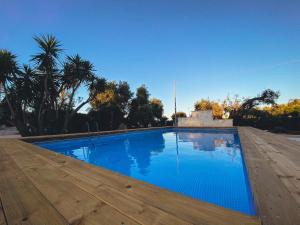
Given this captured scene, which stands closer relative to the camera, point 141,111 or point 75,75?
point 75,75

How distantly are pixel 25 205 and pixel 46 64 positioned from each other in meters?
11.6

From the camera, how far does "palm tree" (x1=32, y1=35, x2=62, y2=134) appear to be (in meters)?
10.4

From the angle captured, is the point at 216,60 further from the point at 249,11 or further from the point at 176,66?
the point at 249,11

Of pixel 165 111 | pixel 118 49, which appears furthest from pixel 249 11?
pixel 165 111

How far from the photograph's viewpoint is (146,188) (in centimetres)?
151

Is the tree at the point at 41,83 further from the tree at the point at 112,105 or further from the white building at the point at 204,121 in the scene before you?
the white building at the point at 204,121

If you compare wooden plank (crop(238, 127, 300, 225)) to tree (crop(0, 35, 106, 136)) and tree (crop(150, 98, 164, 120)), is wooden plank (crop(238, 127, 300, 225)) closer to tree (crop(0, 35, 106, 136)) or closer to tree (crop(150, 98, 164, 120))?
tree (crop(0, 35, 106, 136))

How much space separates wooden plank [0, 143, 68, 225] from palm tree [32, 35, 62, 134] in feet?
33.9

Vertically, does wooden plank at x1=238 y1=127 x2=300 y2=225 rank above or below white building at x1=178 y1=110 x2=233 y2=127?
below

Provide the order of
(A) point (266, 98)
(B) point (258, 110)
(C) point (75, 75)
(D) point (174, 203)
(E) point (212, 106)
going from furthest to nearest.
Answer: (E) point (212, 106) < (A) point (266, 98) < (B) point (258, 110) < (C) point (75, 75) < (D) point (174, 203)

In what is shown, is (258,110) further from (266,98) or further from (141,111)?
(141,111)

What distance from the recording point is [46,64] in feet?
34.7

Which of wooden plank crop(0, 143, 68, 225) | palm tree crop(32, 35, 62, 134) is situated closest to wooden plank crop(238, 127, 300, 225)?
wooden plank crop(0, 143, 68, 225)

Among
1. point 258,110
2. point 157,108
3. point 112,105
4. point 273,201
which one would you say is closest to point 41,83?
point 112,105
